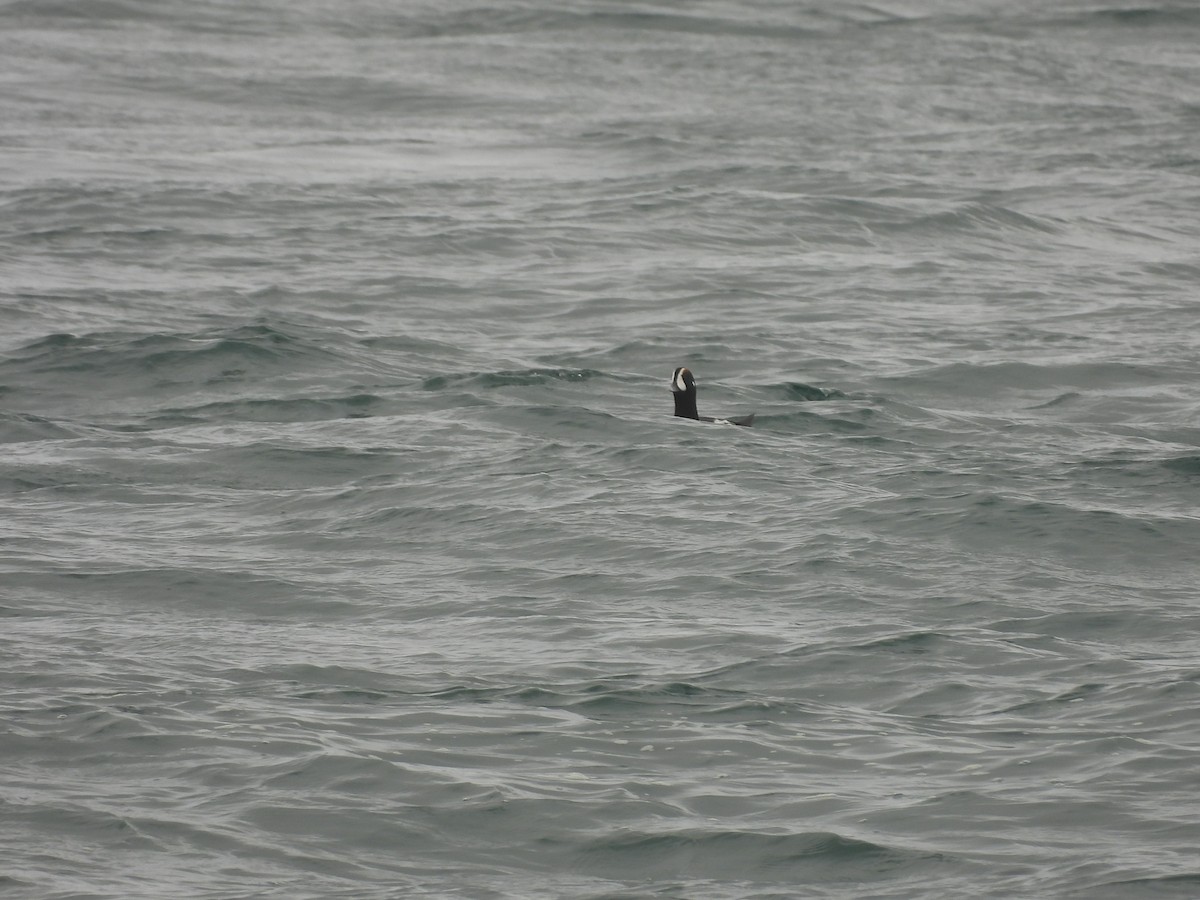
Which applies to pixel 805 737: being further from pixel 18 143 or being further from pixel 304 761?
pixel 18 143

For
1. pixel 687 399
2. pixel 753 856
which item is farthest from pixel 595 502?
pixel 753 856

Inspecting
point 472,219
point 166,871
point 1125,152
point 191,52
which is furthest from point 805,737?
point 191,52

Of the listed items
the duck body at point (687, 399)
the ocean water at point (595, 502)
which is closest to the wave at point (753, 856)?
the ocean water at point (595, 502)

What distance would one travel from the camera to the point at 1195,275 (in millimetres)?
19688

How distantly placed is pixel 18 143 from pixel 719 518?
17.6 metres

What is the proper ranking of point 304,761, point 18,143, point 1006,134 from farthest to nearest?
1. point 1006,134
2. point 18,143
3. point 304,761

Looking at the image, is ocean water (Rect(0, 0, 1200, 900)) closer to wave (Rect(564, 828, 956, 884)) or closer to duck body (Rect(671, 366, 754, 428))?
wave (Rect(564, 828, 956, 884))

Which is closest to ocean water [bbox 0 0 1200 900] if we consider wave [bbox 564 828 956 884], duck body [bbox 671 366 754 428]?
wave [bbox 564 828 956 884]

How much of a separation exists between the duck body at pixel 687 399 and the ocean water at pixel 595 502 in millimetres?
222

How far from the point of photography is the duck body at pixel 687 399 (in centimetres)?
1370

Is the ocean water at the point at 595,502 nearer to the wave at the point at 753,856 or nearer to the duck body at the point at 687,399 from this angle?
the wave at the point at 753,856

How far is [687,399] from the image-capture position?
13828 millimetres

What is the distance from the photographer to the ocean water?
708 cm

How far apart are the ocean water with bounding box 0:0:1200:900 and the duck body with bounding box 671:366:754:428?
0.22 m
